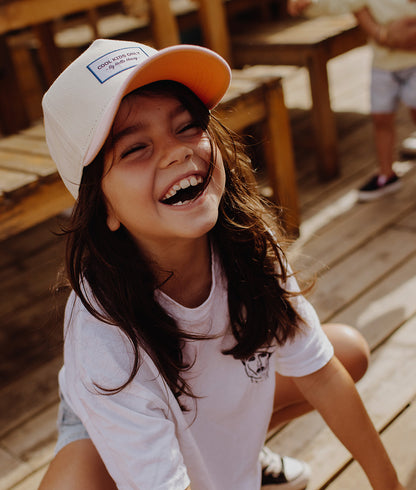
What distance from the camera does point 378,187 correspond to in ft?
8.12

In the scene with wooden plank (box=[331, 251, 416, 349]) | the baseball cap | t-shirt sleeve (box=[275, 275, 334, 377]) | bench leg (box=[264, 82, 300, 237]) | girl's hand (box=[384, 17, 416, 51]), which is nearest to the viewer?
the baseball cap

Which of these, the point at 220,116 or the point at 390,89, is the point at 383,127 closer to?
the point at 390,89

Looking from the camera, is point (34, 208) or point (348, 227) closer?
point (34, 208)

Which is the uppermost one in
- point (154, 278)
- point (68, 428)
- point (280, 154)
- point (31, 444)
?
point (154, 278)

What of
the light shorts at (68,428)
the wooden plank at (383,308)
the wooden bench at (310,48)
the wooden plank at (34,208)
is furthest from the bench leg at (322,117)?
the light shorts at (68,428)

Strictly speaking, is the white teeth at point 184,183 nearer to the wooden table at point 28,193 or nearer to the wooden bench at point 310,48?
the wooden table at point 28,193

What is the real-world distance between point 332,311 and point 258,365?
2.55ft

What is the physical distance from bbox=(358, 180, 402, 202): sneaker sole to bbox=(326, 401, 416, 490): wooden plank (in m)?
1.19

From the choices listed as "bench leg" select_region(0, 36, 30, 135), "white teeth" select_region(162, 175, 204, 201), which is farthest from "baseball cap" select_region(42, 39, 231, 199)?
"bench leg" select_region(0, 36, 30, 135)

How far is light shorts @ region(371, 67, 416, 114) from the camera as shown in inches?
92.6

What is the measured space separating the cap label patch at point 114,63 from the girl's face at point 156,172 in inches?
1.9

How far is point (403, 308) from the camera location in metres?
1.81

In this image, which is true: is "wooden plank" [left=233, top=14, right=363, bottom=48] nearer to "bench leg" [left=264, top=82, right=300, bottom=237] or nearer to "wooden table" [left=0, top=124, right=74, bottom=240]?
"bench leg" [left=264, top=82, right=300, bottom=237]

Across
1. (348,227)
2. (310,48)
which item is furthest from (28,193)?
(310,48)
